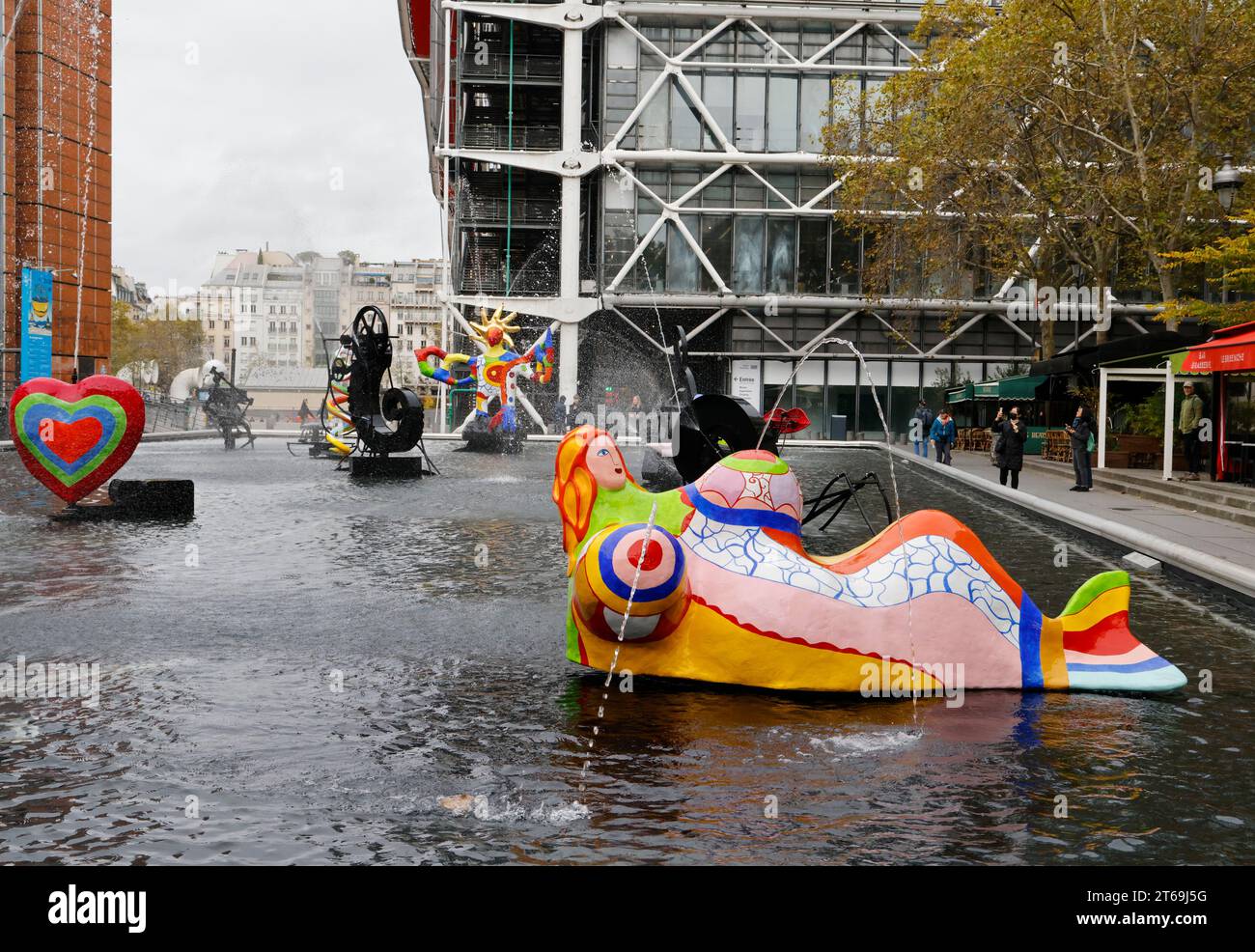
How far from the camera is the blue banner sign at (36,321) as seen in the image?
1559 inches

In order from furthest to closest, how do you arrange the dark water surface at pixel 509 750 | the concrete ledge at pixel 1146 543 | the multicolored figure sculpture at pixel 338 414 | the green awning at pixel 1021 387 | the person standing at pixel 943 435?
the green awning at pixel 1021 387 < the person standing at pixel 943 435 < the multicolored figure sculpture at pixel 338 414 < the concrete ledge at pixel 1146 543 < the dark water surface at pixel 509 750

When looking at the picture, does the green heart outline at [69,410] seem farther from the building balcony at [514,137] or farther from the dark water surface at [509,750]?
the building balcony at [514,137]

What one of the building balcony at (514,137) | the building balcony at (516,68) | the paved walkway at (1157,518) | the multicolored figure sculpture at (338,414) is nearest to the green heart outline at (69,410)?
the paved walkway at (1157,518)

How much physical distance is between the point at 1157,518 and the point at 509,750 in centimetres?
1515

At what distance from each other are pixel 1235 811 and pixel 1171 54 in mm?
28158

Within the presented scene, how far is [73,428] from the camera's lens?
17016 mm

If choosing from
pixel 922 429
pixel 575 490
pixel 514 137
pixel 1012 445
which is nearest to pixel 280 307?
pixel 514 137

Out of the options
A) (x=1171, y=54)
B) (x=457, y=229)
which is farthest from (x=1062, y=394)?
(x=457, y=229)

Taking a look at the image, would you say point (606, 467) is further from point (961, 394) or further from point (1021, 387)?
point (961, 394)

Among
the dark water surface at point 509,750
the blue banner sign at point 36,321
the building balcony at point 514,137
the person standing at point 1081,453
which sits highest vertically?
the building balcony at point 514,137

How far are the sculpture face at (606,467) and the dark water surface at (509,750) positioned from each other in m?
1.24

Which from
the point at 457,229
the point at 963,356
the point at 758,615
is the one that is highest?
the point at 457,229
